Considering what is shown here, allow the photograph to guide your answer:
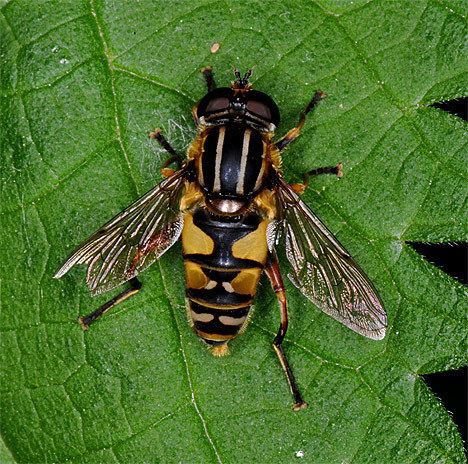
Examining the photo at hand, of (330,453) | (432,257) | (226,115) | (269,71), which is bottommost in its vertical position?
(330,453)

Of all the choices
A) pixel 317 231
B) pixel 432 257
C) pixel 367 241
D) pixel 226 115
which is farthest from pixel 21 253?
pixel 432 257

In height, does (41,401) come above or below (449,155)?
below

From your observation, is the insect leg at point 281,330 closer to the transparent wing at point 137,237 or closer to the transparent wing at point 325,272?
the transparent wing at point 325,272

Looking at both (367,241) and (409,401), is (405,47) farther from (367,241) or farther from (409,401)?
(409,401)

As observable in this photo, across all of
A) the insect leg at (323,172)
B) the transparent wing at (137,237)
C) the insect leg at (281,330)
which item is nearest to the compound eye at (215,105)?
the transparent wing at (137,237)

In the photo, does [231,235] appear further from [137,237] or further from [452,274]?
[452,274]

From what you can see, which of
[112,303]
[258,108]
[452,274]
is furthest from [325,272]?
[112,303]
